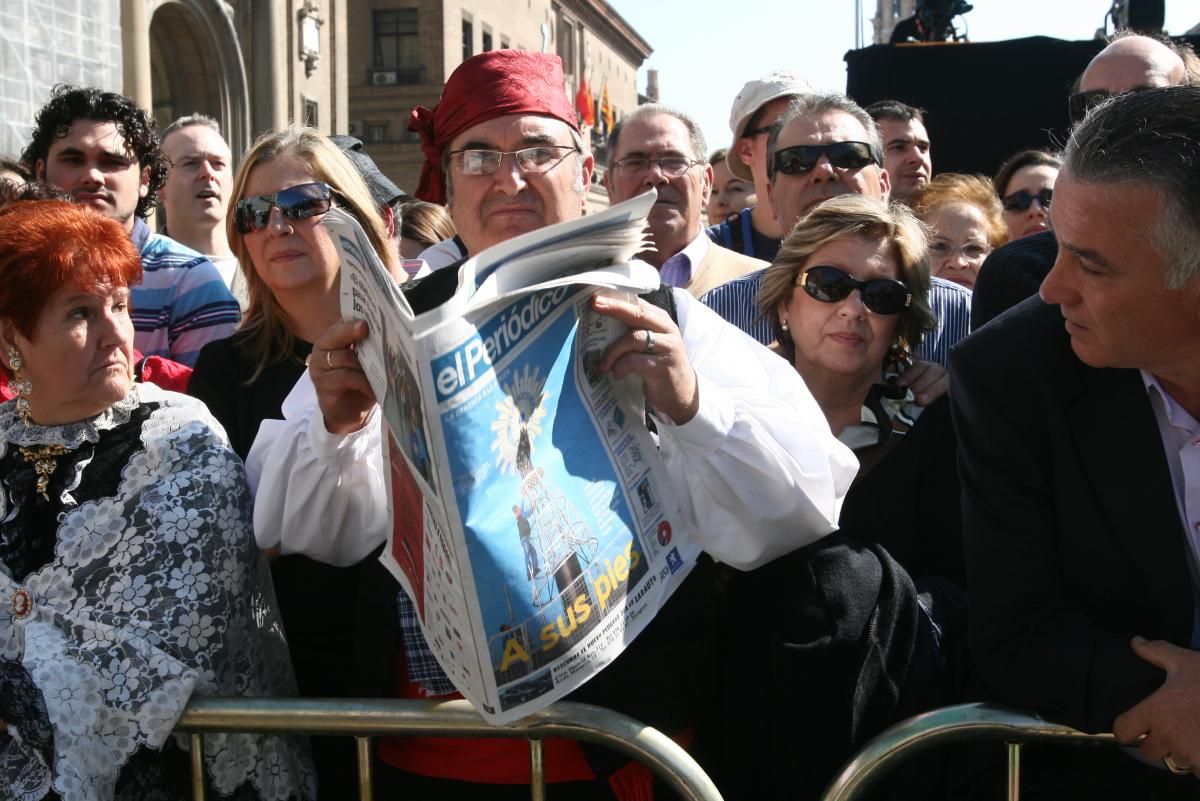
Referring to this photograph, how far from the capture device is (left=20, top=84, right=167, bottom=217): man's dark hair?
4152 mm

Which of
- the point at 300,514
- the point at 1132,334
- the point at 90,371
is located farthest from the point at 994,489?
the point at 90,371

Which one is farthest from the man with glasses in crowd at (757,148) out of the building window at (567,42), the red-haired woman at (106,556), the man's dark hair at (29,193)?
the building window at (567,42)

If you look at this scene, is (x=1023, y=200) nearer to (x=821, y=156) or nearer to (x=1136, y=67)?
(x=1136, y=67)

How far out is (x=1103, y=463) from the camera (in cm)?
208

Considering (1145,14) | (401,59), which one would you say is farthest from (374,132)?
(1145,14)

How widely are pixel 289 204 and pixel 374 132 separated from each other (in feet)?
116

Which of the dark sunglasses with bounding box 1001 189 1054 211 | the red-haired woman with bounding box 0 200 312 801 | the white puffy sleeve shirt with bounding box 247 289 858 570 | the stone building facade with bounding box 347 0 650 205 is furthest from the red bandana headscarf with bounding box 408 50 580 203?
the stone building facade with bounding box 347 0 650 205

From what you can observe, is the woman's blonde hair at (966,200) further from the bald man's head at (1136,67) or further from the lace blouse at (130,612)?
the lace blouse at (130,612)

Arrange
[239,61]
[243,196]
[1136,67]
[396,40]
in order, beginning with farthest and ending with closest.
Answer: [396,40], [239,61], [1136,67], [243,196]

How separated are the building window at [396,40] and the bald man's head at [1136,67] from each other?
3430 centimetres

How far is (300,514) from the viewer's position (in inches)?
87.3

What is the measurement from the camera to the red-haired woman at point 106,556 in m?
2.16

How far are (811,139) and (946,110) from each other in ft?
11.6

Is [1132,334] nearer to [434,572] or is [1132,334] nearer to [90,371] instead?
[434,572]
